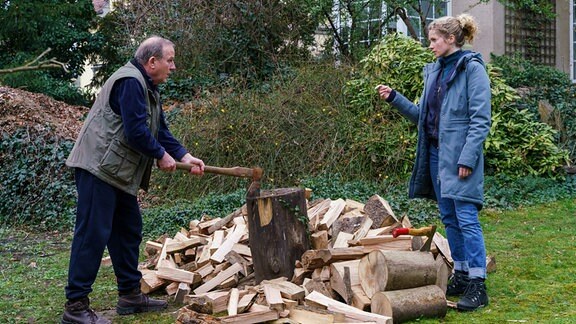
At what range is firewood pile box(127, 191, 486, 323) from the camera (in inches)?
199

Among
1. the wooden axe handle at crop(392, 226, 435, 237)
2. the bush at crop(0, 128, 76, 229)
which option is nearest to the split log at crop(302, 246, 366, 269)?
the wooden axe handle at crop(392, 226, 435, 237)

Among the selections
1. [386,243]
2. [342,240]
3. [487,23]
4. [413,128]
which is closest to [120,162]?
[342,240]

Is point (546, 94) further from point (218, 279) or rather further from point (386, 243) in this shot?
point (218, 279)

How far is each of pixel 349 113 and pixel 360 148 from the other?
0.73 meters

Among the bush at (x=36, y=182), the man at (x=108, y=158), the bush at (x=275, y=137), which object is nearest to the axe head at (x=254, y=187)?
the man at (x=108, y=158)

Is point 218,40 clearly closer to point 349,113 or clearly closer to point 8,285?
point 349,113

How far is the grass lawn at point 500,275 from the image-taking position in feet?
17.5

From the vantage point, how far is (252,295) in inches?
211

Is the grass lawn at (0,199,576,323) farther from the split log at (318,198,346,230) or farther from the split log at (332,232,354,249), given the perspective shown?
the split log at (318,198,346,230)

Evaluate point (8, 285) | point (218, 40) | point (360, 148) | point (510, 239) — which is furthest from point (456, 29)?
point (218, 40)

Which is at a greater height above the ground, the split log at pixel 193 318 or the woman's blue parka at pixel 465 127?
the woman's blue parka at pixel 465 127

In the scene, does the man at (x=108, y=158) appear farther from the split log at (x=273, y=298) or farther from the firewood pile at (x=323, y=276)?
the split log at (x=273, y=298)

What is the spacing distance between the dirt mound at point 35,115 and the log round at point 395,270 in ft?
26.3

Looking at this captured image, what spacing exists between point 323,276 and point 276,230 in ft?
1.76
